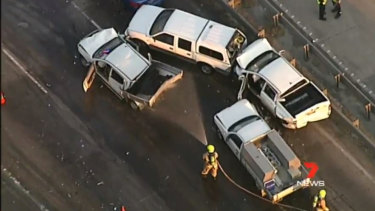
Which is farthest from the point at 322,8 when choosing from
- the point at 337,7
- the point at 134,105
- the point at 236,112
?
the point at 134,105

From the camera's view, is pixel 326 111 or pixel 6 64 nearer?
pixel 326 111

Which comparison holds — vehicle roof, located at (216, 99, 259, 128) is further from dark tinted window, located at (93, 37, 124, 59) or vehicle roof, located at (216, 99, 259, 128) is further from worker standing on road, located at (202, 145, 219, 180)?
dark tinted window, located at (93, 37, 124, 59)

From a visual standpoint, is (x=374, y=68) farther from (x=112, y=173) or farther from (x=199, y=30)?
(x=112, y=173)

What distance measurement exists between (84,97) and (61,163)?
2952mm

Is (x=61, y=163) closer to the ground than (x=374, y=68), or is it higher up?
closer to the ground

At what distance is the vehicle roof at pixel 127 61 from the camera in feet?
89.6

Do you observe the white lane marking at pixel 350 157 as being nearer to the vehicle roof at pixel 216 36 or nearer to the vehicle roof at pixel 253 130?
the vehicle roof at pixel 253 130

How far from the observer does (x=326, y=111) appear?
87.2 ft

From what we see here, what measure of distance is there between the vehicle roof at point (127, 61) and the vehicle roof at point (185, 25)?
152cm

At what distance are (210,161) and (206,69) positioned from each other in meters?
4.57

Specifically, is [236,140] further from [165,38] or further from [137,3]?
[137,3]

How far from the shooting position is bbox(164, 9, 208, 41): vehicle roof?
27750 mm

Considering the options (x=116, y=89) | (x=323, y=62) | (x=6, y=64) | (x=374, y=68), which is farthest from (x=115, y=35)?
(x=374, y=68)

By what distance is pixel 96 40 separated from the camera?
2848cm
